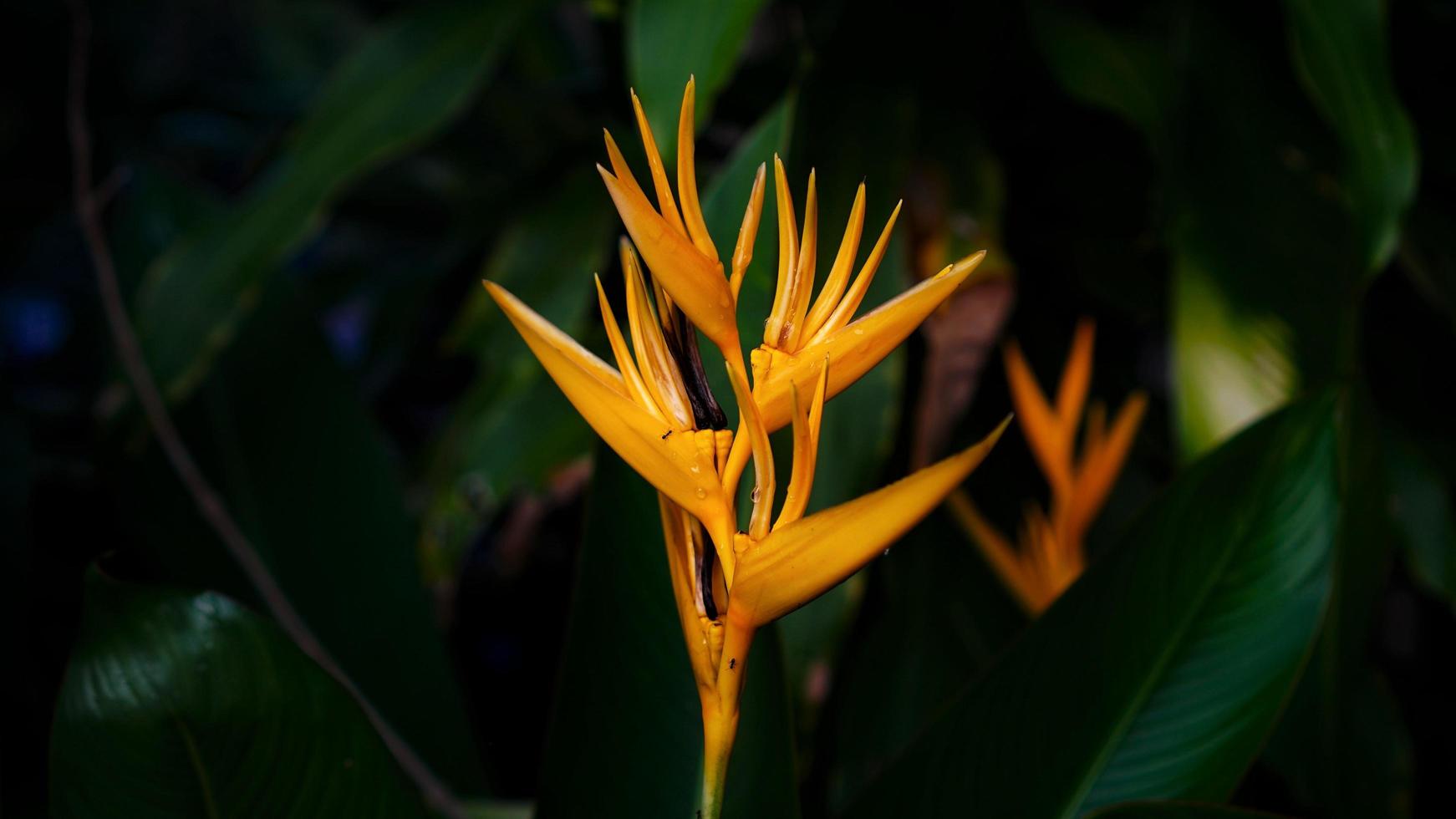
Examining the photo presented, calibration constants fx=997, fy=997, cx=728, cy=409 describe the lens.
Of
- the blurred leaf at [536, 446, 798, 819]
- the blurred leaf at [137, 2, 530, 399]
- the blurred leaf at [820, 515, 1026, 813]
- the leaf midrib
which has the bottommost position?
the blurred leaf at [820, 515, 1026, 813]

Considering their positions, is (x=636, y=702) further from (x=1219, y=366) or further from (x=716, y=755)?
(x=1219, y=366)

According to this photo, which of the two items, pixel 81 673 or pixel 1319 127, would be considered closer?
pixel 81 673

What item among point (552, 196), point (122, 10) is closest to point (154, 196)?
point (552, 196)

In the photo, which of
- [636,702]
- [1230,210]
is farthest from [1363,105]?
[636,702]

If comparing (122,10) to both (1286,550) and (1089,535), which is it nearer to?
(1089,535)

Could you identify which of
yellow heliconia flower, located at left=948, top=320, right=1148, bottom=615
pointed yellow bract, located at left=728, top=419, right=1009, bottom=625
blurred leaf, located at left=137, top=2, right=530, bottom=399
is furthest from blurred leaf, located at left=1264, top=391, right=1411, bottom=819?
blurred leaf, located at left=137, top=2, right=530, bottom=399

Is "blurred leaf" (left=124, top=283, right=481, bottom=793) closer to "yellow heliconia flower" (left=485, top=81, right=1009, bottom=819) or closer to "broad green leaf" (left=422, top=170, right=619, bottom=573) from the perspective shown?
"broad green leaf" (left=422, top=170, right=619, bottom=573)
